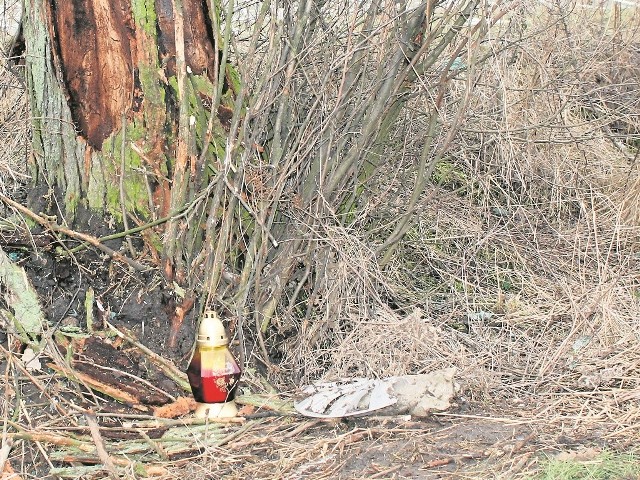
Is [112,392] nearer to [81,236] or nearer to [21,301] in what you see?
[21,301]

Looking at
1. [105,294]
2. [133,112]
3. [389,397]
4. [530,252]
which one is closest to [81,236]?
[105,294]

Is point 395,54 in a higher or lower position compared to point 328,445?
higher

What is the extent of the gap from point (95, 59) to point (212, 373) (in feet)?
4.50

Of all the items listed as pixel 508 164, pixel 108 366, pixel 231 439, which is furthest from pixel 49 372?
pixel 508 164

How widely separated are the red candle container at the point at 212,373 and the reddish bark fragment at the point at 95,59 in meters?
0.96

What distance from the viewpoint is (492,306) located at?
158 inches

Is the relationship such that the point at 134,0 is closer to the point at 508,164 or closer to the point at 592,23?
the point at 508,164

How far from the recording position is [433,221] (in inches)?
177

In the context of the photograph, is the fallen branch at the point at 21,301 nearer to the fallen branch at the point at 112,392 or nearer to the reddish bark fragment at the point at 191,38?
the fallen branch at the point at 112,392

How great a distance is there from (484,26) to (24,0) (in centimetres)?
192

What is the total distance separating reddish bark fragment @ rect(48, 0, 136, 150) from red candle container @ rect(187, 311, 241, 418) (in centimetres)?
96

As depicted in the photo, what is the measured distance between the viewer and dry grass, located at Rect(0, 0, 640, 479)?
278cm

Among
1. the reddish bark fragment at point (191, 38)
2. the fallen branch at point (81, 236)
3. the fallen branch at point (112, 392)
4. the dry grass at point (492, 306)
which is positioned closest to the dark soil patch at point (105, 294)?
the fallen branch at point (81, 236)

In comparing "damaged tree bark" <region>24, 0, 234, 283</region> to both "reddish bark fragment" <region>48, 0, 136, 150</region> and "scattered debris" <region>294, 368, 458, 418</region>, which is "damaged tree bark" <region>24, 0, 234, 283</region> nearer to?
"reddish bark fragment" <region>48, 0, 136, 150</region>
